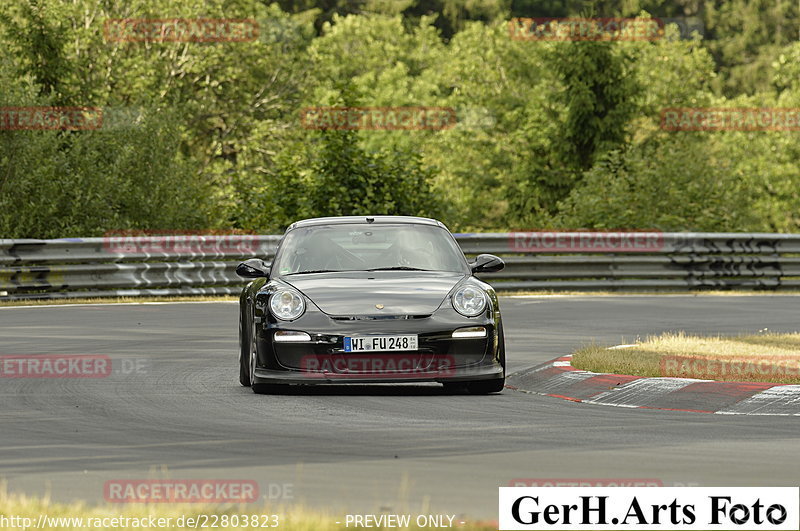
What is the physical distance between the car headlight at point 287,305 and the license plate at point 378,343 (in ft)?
1.48

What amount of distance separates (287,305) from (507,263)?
1565 centimetres

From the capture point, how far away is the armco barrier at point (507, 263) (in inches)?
965

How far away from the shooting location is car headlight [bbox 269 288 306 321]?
39.3ft

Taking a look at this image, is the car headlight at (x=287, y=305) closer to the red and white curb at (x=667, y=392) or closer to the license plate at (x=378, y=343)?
the license plate at (x=378, y=343)

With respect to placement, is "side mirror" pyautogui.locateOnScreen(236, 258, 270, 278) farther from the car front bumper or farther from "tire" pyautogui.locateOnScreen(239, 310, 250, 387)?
the car front bumper

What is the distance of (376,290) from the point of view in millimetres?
12180

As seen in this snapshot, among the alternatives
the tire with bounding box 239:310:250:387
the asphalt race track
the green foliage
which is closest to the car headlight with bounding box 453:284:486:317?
the asphalt race track

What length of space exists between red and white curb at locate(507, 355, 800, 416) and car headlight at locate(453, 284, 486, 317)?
35.6 inches

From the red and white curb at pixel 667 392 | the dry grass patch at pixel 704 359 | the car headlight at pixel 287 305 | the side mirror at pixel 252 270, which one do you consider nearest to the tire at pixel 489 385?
the red and white curb at pixel 667 392

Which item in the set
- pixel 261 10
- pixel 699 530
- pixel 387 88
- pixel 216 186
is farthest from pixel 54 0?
pixel 699 530

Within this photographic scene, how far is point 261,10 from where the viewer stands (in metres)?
62.3

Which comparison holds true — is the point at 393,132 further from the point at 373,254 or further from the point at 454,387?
the point at 454,387

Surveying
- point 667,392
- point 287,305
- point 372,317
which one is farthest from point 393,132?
point 667,392

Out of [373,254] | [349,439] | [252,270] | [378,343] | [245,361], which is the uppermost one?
[373,254]
